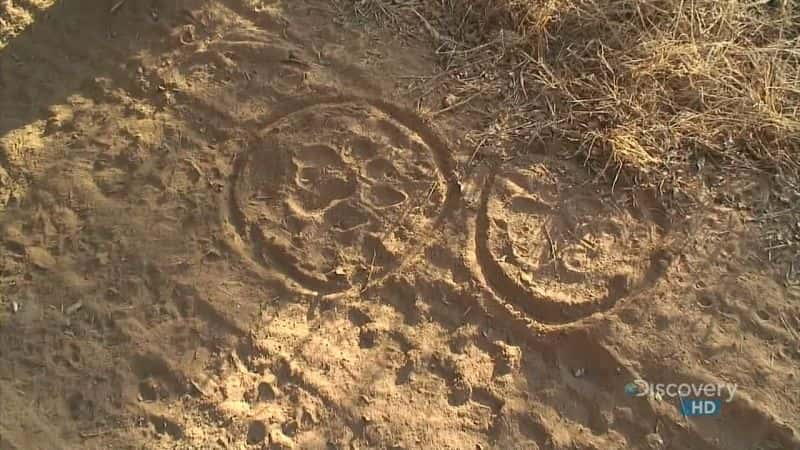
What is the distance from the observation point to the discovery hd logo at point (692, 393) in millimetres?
2318

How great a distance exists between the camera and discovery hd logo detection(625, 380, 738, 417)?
91.3 inches

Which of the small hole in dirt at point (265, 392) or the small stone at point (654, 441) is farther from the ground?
the small hole in dirt at point (265, 392)

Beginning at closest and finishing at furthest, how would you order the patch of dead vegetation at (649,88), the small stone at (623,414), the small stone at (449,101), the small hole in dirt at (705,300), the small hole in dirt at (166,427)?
the small hole in dirt at (166,427)
the small stone at (623,414)
the small hole in dirt at (705,300)
the patch of dead vegetation at (649,88)
the small stone at (449,101)

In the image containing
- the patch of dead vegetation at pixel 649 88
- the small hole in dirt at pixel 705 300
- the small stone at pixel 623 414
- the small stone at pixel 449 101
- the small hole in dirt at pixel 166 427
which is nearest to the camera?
the small hole in dirt at pixel 166 427

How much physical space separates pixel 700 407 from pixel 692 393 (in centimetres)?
5

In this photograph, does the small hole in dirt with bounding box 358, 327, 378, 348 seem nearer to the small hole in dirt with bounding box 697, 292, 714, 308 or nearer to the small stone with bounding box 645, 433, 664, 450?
the small stone with bounding box 645, 433, 664, 450

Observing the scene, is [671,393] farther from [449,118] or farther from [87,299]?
[87,299]

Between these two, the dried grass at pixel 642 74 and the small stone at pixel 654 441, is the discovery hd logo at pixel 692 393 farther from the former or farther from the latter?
the dried grass at pixel 642 74

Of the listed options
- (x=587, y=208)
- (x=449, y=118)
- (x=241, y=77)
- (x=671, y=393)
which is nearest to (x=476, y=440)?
(x=671, y=393)

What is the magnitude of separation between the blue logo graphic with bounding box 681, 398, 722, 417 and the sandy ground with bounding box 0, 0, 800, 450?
3 centimetres

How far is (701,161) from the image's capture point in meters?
2.72

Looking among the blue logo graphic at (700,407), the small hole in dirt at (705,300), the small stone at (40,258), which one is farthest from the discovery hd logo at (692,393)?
the small stone at (40,258)

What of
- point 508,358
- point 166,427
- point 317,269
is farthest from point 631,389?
point 166,427

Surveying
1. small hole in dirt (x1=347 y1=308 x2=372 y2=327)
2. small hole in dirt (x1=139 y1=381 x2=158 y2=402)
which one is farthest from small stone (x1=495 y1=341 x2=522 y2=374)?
small hole in dirt (x1=139 y1=381 x2=158 y2=402)
